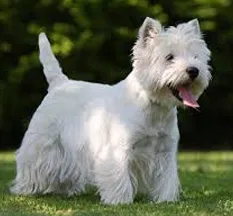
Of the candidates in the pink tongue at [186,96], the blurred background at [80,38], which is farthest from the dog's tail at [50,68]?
the blurred background at [80,38]

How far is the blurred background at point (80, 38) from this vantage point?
2002 cm

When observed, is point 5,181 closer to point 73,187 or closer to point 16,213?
point 73,187

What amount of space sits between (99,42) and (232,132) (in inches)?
171

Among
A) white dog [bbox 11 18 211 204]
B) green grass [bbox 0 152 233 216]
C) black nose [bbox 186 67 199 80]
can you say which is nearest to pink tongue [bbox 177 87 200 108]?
white dog [bbox 11 18 211 204]

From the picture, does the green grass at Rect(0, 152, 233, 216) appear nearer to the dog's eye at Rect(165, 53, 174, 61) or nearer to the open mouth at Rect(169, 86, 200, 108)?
the open mouth at Rect(169, 86, 200, 108)

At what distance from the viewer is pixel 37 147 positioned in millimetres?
8469

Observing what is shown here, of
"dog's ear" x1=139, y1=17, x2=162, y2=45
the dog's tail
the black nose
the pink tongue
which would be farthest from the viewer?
the dog's tail

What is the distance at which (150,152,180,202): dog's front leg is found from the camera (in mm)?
7812

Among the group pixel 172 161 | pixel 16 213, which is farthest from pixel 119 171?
pixel 16 213

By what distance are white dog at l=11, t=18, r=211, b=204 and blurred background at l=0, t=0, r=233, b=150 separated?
38.4 ft

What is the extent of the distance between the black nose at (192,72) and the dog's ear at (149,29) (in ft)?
1.69

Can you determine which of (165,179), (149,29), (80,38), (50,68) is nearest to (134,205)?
(165,179)

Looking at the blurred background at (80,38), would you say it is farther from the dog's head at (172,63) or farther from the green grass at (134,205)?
the dog's head at (172,63)

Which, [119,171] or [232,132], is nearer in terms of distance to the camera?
[119,171]
